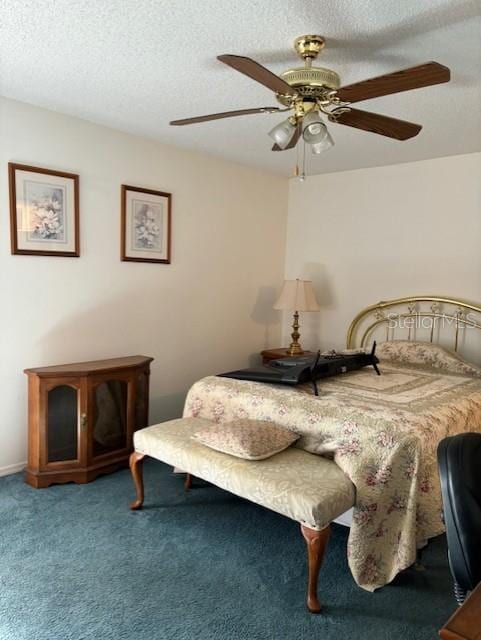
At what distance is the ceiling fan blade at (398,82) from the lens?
167cm

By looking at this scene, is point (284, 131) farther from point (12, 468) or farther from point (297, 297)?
point (12, 468)

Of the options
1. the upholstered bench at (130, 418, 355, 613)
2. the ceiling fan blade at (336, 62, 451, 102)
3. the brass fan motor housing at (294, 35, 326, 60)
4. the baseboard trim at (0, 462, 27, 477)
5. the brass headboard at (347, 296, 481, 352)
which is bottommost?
the baseboard trim at (0, 462, 27, 477)

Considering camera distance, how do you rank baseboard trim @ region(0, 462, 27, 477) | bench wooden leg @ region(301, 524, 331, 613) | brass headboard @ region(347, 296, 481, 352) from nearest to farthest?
bench wooden leg @ region(301, 524, 331, 613), baseboard trim @ region(0, 462, 27, 477), brass headboard @ region(347, 296, 481, 352)

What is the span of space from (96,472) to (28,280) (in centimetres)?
134

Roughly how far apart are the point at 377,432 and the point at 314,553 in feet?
1.99

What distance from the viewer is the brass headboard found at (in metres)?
3.84

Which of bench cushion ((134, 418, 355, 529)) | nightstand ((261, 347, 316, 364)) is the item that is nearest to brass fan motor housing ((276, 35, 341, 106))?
bench cushion ((134, 418, 355, 529))

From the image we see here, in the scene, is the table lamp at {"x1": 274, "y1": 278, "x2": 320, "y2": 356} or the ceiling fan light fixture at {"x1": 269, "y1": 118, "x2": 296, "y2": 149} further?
the table lamp at {"x1": 274, "y1": 278, "x2": 320, "y2": 356}

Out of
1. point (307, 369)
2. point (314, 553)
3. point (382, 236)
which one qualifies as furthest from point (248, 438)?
point (382, 236)

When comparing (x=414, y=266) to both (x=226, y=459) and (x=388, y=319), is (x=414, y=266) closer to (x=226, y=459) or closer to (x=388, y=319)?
(x=388, y=319)

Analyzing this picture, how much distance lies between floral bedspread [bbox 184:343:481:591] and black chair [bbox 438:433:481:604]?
3.03ft

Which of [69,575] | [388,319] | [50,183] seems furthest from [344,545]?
[50,183]

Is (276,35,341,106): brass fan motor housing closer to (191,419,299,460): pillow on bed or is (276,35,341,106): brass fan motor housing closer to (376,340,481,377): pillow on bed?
(191,419,299,460): pillow on bed

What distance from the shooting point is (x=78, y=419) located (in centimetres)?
303
